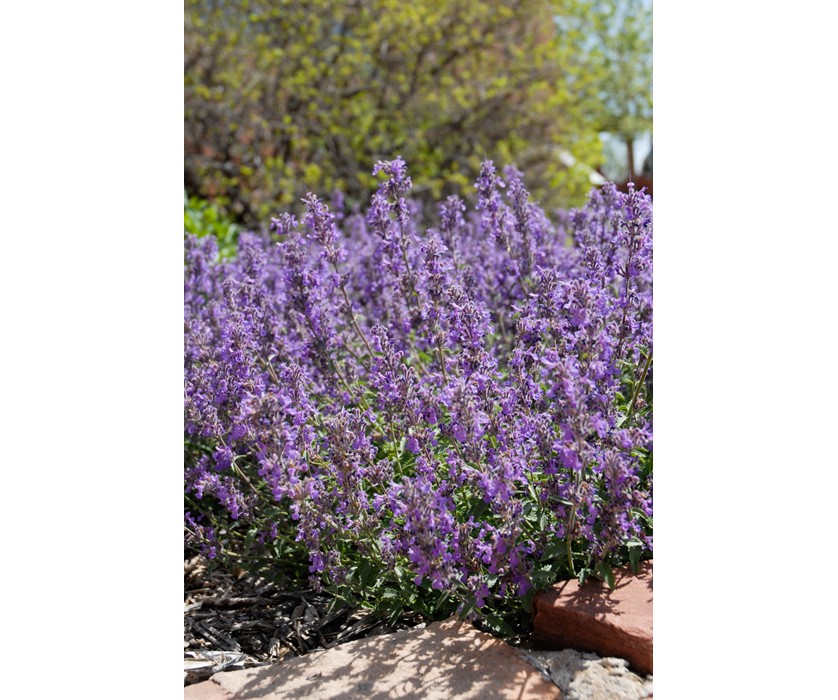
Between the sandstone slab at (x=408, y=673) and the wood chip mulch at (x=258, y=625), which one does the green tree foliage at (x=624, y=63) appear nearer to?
the wood chip mulch at (x=258, y=625)

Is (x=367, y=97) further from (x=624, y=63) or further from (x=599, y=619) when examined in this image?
(x=599, y=619)

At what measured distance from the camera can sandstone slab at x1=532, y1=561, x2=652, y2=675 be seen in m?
2.31

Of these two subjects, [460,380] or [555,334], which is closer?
[460,380]

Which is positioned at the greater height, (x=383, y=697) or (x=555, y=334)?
(x=555, y=334)

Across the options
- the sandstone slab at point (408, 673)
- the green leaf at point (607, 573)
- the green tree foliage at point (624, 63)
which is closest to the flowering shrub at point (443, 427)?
the green leaf at point (607, 573)

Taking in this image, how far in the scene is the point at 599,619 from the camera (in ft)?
7.73

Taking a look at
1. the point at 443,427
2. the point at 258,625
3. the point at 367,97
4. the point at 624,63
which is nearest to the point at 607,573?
the point at 443,427

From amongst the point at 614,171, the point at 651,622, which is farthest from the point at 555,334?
the point at 614,171

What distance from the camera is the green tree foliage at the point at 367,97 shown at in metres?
9.10

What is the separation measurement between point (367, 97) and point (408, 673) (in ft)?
27.0

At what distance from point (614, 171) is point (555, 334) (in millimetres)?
9693

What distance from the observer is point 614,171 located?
1171 centimetres
